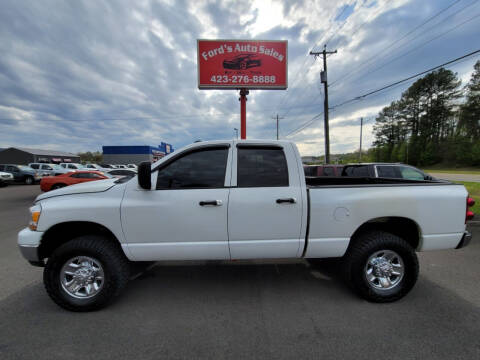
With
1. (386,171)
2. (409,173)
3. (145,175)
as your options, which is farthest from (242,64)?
(145,175)

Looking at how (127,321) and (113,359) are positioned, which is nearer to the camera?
(113,359)

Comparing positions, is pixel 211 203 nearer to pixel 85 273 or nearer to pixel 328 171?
pixel 85 273

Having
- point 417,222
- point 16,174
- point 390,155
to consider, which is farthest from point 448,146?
point 16,174

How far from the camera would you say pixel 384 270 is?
2.57 metres

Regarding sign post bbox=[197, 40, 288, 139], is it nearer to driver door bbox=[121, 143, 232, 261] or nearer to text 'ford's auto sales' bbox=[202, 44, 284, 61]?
text 'ford's auto sales' bbox=[202, 44, 284, 61]

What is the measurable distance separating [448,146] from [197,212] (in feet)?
198

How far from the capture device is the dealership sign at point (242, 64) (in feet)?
35.8

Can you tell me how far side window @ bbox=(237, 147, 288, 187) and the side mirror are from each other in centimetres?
98

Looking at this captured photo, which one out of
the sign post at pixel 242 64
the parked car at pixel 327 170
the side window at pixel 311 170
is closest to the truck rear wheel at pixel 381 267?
→ the parked car at pixel 327 170

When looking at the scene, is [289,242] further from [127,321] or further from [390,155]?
[390,155]

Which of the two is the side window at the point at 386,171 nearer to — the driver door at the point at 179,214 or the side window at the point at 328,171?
the side window at the point at 328,171

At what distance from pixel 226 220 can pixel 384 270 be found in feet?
6.88

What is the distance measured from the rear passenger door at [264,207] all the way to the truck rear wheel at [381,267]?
76 cm

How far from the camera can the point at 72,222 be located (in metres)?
2.44
